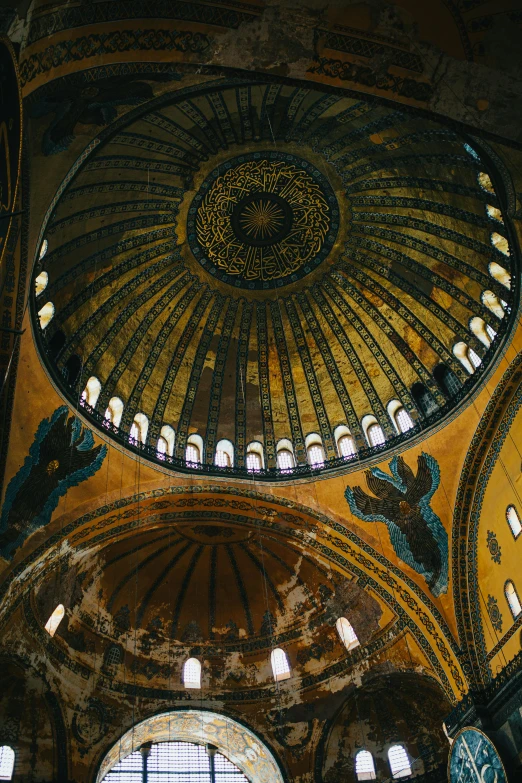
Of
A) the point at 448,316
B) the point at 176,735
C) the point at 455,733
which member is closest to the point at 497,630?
the point at 455,733

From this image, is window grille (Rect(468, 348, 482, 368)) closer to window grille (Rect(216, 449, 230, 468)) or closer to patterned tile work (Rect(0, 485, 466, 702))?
patterned tile work (Rect(0, 485, 466, 702))

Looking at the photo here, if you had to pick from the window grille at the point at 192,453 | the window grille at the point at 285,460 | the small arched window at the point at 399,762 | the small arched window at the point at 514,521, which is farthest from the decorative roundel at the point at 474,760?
the window grille at the point at 192,453

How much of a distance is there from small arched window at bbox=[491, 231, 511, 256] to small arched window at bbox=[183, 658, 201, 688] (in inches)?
532

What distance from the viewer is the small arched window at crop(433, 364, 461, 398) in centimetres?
1708

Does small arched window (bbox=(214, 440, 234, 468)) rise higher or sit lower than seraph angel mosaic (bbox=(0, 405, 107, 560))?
higher

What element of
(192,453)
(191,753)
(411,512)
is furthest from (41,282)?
(191,753)

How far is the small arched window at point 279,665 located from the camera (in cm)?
1855

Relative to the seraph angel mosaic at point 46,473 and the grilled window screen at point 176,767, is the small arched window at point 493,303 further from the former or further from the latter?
the grilled window screen at point 176,767

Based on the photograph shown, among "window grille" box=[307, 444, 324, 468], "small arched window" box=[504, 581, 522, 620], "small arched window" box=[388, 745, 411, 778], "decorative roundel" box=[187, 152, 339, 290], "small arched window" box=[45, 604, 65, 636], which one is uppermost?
"decorative roundel" box=[187, 152, 339, 290]

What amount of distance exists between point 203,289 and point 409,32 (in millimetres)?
9782

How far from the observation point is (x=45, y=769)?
16.0m

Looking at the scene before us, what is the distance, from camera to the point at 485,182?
13992 millimetres

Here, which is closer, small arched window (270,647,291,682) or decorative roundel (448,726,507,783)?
decorative roundel (448,726,507,783)

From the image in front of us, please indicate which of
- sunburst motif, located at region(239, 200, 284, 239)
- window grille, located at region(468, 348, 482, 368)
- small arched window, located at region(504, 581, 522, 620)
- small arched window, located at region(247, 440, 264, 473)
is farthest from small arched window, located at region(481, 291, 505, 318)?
small arched window, located at region(247, 440, 264, 473)
